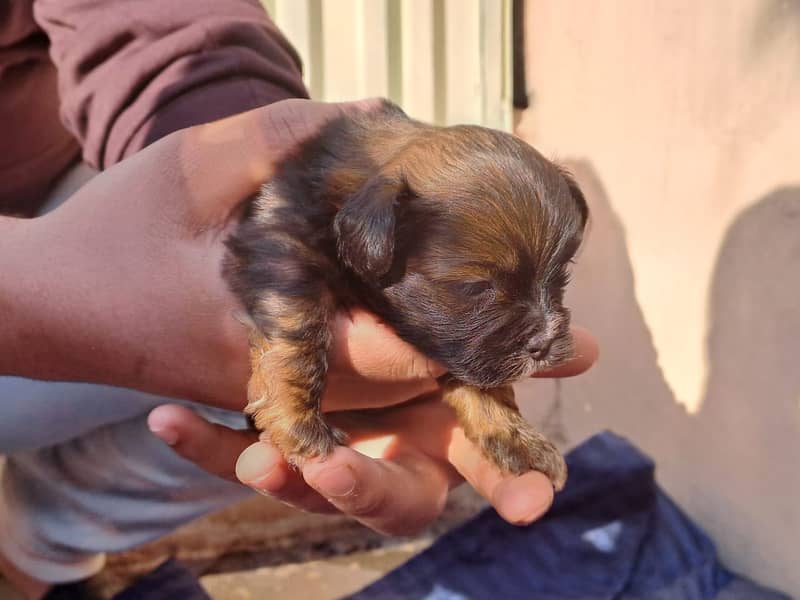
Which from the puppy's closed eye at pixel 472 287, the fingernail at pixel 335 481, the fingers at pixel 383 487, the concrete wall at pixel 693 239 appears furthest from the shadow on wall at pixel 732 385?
the fingernail at pixel 335 481

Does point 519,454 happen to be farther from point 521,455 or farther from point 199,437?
point 199,437

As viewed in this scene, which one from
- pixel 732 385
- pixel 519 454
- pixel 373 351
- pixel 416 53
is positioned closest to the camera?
pixel 373 351

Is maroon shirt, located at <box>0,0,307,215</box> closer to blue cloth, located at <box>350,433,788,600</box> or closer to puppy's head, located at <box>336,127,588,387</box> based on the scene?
puppy's head, located at <box>336,127,588,387</box>

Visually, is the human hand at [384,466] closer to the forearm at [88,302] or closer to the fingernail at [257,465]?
the fingernail at [257,465]

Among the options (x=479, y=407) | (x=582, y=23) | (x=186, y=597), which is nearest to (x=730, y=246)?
(x=582, y=23)

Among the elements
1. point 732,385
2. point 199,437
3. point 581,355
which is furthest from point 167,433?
point 732,385

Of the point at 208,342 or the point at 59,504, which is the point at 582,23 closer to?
the point at 208,342
